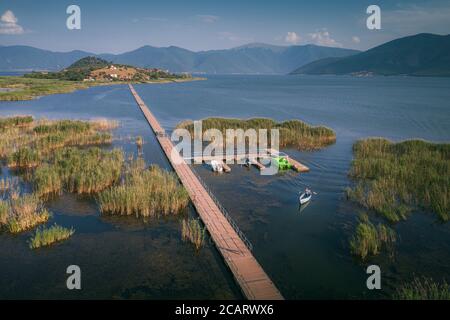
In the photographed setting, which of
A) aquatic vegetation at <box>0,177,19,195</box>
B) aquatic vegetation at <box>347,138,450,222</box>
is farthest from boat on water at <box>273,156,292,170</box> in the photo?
aquatic vegetation at <box>0,177,19,195</box>

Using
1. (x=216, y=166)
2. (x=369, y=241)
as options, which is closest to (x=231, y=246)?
(x=369, y=241)

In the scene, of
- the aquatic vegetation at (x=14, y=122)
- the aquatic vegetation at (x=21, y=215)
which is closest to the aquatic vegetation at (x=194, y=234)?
the aquatic vegetation at (x=21, y=215)

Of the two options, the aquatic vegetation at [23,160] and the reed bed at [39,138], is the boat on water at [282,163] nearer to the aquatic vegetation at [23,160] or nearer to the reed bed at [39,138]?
the reed bed at [39,138]

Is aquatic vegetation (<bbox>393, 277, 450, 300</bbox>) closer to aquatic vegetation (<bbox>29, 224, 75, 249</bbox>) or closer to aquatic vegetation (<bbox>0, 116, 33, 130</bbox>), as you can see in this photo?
aquatic vegetation (<bbox>29, 224, 75, 249</bbox>)

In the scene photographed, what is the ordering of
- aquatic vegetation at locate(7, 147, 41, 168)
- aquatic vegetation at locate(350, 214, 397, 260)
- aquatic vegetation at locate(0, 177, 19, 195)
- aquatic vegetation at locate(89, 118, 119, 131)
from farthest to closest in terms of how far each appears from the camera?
aquatic vegetation at locate(89, 118, 119, 131) < aquatic vegetation at locate(7, 147, 41, 168) < aquatic vegetation at locate(0, 177, 19, 195) < aquatic vegetation at locate(350, 214, 397, 260)

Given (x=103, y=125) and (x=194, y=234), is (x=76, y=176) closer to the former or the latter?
(x=194, y=234)

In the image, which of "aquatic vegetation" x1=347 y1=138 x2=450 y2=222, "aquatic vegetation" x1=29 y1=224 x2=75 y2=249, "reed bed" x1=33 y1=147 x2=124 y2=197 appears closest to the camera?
"aquatic vegetation" x1=29 y1=224 x2=75 y2=249

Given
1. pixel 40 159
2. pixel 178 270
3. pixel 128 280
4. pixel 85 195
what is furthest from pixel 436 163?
pixel 40 159
